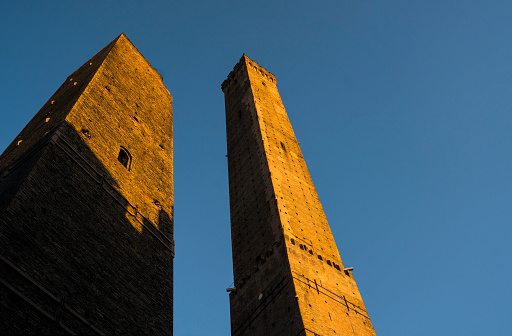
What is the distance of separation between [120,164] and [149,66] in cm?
723

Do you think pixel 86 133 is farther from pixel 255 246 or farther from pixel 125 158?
pixel 255 246

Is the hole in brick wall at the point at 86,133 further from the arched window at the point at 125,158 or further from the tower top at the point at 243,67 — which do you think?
the tower top at the point at 243,67

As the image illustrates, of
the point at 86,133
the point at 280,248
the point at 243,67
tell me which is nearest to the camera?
the point at 86,133

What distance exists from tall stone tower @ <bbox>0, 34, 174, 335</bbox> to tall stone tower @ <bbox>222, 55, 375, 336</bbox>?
4163mm

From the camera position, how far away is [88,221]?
7.88 m

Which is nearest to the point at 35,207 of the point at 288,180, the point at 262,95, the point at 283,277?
the point at 283,277

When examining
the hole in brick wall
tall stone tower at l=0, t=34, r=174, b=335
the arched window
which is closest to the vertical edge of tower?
tall stone tower at l=0, t=34, r=174, b=335

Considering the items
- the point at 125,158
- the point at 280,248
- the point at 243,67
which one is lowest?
the point at 125,158

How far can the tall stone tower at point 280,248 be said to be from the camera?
1299 cm

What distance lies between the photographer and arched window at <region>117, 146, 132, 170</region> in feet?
34.0

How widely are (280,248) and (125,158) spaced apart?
560cm

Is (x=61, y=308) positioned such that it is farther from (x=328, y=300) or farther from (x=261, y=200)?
(x=261, y=200)

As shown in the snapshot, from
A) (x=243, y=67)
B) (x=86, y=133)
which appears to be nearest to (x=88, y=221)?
(x=86, y=133)

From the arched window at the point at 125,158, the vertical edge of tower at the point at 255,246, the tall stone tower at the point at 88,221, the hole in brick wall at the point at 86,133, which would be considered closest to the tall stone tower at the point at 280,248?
the vertical edge of tower at the point at 255,246
